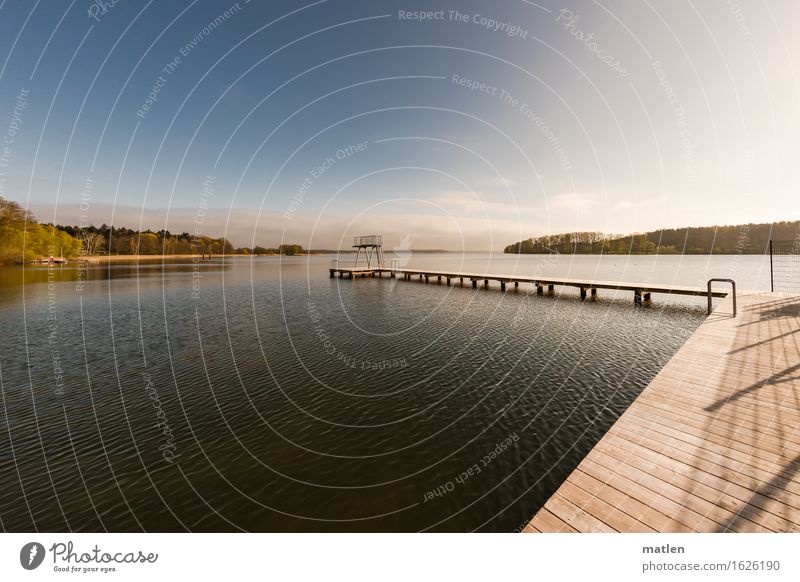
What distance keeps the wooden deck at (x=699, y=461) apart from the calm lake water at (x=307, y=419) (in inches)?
93.5

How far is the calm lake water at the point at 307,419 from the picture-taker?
7.43 meters

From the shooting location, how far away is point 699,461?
5.73 m

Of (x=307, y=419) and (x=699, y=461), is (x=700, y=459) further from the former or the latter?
(x=307, y=419)

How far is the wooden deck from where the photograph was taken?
15.5ft

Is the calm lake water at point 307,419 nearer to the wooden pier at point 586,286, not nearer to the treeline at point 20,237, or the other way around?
the wooden pier at point 586,286

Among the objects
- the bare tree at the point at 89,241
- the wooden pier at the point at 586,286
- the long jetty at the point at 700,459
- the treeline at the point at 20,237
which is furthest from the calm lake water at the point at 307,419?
the bare tree at the point at 89,241

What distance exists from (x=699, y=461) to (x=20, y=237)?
12432 centimetres

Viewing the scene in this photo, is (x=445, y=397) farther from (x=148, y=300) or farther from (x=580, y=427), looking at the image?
(x=148, y=300)

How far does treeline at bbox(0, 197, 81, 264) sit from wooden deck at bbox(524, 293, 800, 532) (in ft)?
380

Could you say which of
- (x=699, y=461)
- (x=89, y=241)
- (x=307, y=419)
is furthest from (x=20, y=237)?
(x=699, y=461)
